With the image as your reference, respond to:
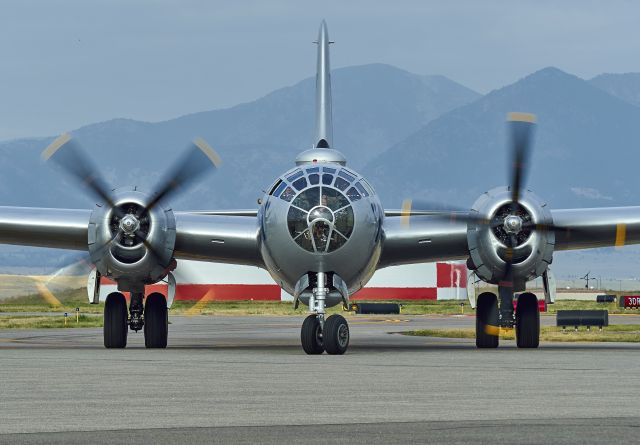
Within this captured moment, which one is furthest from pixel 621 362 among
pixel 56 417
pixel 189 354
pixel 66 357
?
pixel 56 417

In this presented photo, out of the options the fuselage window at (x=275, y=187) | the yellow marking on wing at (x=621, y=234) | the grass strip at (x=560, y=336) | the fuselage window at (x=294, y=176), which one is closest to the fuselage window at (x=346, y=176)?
the fuselage window at (x=294, y=176)

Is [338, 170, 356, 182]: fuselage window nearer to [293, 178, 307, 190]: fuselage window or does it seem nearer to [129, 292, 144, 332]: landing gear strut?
[293, 178, 307, 190]: fuselage window

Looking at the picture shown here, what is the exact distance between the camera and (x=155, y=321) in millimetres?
30703

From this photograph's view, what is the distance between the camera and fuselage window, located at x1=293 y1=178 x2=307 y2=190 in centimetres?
2702

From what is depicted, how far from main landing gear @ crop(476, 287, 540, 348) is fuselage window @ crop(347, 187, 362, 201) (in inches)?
189

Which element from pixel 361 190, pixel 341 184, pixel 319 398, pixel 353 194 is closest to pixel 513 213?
pixel 361 190

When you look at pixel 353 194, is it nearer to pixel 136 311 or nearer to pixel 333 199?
pixel 333 199

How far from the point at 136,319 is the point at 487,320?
853 centimetres

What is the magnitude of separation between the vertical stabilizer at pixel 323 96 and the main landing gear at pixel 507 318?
578 centimetres

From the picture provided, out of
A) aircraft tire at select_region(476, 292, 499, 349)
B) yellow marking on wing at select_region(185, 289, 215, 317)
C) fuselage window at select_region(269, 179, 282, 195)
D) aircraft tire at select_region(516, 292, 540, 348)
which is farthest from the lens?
yellow marking on wing at select_region(185, 289, 215, 317)

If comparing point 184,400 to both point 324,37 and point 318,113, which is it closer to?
point 318,113

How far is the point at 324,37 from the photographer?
35969mm

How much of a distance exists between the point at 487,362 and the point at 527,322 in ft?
21.8

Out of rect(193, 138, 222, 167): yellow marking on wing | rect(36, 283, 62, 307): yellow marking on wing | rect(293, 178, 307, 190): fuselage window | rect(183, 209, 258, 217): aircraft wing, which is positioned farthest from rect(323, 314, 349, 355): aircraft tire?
rect(36, 283, 62, 307): yellow marking on wing
